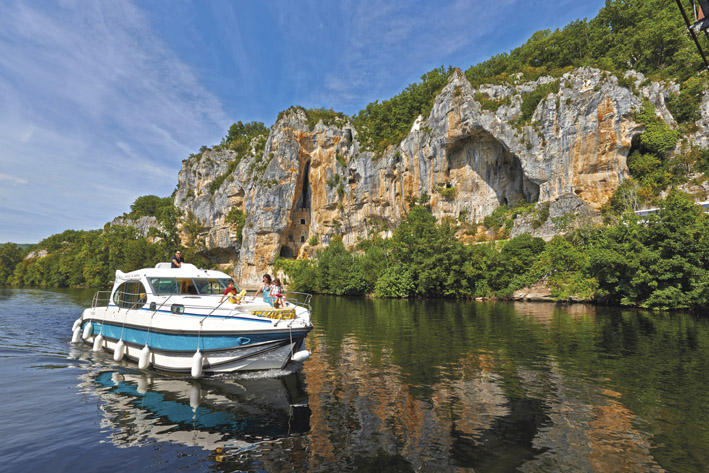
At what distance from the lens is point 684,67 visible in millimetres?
43062

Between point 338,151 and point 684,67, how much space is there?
49.9 metres

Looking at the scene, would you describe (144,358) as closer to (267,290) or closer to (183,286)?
(183,286)

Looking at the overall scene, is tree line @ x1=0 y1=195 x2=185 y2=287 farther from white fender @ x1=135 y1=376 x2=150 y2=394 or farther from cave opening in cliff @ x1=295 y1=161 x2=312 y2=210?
white fender @ x1=135 y1=376 x2=150 y2=394

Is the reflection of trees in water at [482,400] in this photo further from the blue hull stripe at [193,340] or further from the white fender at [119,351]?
the white fender at [119,351]

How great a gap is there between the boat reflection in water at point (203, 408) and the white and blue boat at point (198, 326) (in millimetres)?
491

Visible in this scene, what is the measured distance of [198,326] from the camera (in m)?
9.29

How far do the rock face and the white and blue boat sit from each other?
3678 centimetres

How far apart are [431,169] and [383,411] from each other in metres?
48.5

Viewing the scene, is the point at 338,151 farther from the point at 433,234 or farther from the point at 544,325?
the point at 544,325

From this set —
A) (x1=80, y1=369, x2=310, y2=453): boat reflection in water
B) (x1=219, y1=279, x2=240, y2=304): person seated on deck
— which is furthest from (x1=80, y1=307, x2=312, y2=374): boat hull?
(x1=219, y1=279, x2=240, y2=304): person seated on deck

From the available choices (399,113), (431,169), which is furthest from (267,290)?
(399,113)

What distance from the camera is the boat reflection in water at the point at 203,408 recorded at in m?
6.43

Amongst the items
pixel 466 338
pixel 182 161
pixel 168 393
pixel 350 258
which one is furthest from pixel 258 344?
pixel 182 161

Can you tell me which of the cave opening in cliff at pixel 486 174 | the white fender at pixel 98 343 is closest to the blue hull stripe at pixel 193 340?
the white fender at pixel 98 343
